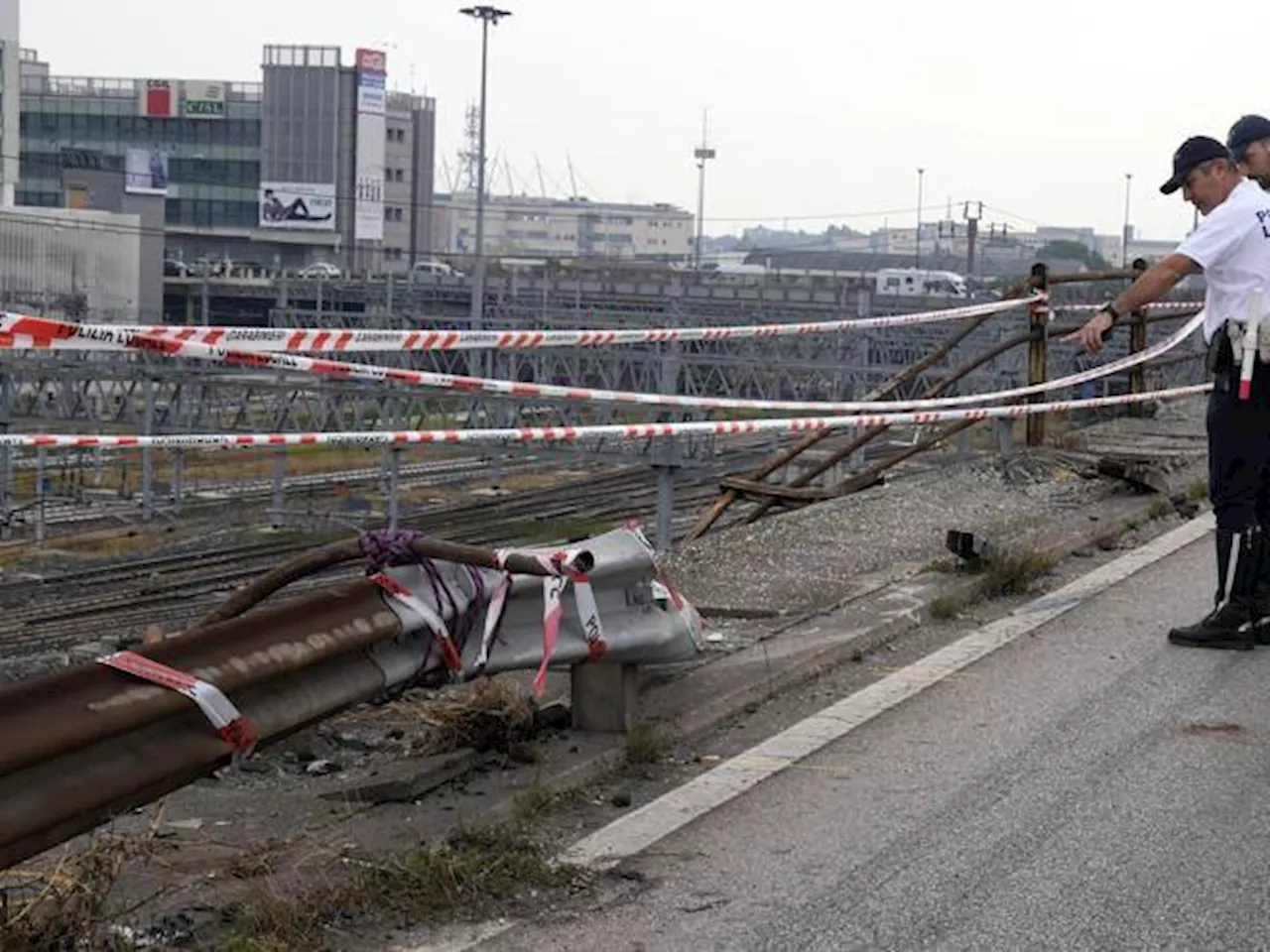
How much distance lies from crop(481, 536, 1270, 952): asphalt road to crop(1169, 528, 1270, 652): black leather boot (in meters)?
0.43

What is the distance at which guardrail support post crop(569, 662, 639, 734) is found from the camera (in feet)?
19.5

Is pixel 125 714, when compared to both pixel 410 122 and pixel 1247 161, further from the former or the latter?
pixel 410 122

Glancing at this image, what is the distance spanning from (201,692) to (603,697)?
1.83m

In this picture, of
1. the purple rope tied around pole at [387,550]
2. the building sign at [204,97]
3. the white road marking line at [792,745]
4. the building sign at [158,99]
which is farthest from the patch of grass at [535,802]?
the building sign at [204,97]

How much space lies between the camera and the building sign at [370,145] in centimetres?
11119

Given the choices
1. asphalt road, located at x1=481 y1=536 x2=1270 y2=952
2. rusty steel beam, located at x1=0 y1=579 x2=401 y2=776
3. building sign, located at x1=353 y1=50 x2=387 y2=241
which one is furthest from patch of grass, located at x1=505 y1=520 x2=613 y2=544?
building sign, located at x1=353 y1=50 x2=387 y2=241

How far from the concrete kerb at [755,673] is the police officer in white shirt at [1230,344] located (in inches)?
44.7

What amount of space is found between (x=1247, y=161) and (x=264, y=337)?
3932mm

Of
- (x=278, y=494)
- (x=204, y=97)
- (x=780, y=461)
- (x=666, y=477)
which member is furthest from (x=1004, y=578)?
(x=204, y=97)

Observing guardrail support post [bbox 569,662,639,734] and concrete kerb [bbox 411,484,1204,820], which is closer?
concrete kerb [bbox 411,484,1204,820]

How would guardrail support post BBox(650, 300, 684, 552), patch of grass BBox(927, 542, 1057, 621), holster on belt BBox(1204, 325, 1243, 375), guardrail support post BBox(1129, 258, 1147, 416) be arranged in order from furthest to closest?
guardrail support post BBox(650, 300, 684, 552), guardrail support post BBox(1129, 258, 1147, 416), patch of grass BBox(927, 542, 1057, 621), holster on belt BBox(1204, 325, 1243, 375)

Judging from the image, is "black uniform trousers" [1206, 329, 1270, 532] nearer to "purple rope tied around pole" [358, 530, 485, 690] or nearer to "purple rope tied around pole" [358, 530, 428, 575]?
"purple rope tied around pole" [358, 530, 485, 690]

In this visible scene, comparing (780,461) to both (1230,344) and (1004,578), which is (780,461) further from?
(1230,344)

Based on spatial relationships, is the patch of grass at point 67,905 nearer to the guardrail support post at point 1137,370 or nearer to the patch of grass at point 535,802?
the patch of grass at point 535,802
